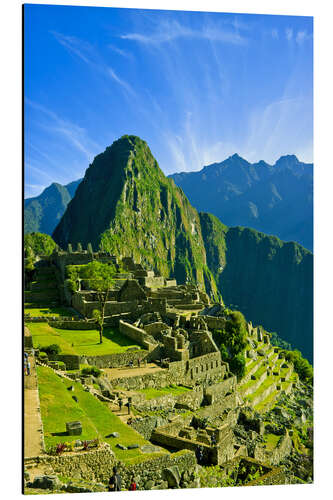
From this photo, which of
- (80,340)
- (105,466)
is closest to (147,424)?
(105,466)

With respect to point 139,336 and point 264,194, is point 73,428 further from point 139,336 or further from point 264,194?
point 264,194

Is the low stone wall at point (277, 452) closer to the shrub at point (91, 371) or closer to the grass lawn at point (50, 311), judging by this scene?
the shrub at point (91, 371)

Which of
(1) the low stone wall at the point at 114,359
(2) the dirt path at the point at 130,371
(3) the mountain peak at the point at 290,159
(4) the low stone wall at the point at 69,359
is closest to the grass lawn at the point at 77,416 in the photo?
(4) the low stone wall at the point at 69,359

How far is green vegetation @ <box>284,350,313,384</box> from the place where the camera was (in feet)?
167

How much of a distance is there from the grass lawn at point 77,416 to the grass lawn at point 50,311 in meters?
14.2

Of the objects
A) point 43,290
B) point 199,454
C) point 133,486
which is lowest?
point 199,454

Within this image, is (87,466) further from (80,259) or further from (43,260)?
(43,260)

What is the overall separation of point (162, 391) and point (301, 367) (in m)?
35.4

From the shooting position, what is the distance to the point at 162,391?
2167 centimetres

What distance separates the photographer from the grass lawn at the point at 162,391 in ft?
67.8

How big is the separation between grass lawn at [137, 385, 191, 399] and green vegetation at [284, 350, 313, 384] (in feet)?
105

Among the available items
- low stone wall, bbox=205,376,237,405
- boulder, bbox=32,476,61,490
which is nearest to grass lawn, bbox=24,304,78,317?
low stone wall, bbox=205,376,237,405
